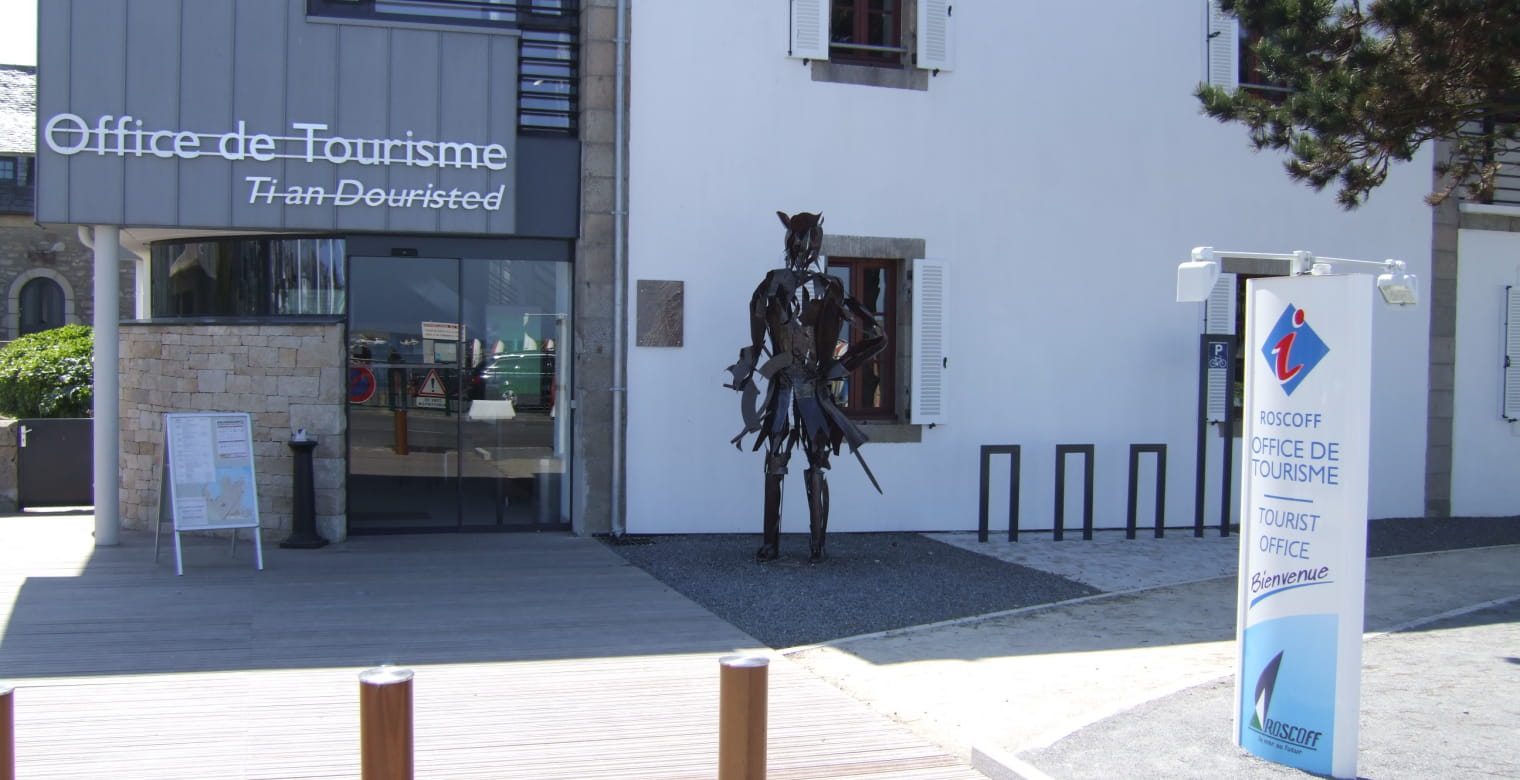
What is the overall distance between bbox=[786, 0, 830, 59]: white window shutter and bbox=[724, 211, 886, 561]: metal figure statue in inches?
93.5

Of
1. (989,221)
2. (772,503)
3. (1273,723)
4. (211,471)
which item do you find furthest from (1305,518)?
(211,471)

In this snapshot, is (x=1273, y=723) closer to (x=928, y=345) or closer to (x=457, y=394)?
(x=928, y=345)

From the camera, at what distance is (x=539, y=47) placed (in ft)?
35.6

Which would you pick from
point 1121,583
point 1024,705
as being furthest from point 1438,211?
point 1024,705

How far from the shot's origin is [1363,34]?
8445mm

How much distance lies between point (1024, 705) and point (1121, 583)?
3615mm

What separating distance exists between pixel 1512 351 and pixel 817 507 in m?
8.27

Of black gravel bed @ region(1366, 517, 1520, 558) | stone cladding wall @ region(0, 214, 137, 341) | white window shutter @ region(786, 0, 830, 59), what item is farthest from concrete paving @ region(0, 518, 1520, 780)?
stone cladding wall @ region(0, 214, 137, 341)

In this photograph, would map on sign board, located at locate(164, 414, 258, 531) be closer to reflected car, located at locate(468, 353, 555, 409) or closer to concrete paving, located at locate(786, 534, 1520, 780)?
reflected car, located at locate(468, 353, 555, 409)

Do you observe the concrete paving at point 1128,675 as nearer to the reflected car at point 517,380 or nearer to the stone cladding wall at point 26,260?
the reflected car at point 517,380

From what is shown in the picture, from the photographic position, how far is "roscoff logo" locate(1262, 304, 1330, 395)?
4836mm

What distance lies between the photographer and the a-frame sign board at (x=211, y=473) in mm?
9281

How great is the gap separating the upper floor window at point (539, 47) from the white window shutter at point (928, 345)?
131 inches

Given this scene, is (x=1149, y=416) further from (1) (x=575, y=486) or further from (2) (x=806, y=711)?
(2) (x=806, y=711)
